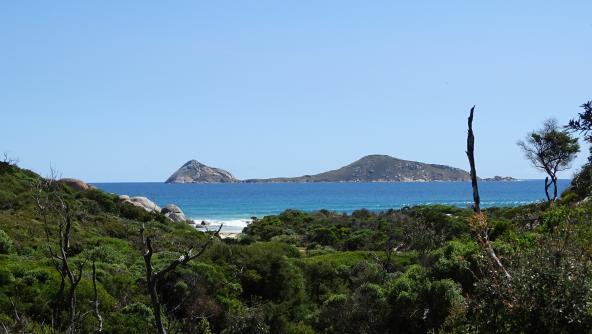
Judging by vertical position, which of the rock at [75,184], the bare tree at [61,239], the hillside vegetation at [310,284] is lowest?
the hillside vegetation at [310,284]

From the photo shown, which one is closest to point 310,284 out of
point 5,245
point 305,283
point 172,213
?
point 305,283

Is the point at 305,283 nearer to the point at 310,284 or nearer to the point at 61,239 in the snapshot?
the point at 310,284

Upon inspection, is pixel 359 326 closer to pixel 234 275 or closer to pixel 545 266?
pixel 234 275

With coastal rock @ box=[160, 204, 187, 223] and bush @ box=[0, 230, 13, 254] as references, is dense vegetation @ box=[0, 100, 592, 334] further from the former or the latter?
coastal rock @ box=[160, 204, 187, 223]

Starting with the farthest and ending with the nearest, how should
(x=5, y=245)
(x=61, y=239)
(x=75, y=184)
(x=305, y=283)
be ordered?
1. (x=75, y=184)
2. (x=305, y=283)
3. (x=5, y=245)
4. (x=61, y=239)

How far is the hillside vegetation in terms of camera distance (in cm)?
793

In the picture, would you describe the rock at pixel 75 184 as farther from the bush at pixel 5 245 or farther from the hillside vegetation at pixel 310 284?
the bush at pixel 5 245

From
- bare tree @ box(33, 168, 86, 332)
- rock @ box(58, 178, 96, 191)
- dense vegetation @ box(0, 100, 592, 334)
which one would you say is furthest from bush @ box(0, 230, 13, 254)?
rock @ box(58, 178, 96, 191)

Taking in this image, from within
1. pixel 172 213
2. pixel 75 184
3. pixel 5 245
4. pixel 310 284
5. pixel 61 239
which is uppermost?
pixel 75 184

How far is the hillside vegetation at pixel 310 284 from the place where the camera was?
7926 mm

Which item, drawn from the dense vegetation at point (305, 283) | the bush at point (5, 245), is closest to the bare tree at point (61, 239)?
the dense vegetation at point (305, 283)

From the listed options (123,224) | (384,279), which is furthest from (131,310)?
(123,224)

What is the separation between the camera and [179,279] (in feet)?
68.9

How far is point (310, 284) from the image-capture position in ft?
84.9
